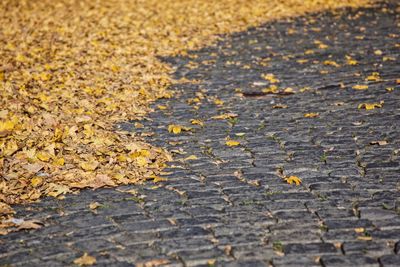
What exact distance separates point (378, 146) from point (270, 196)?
167 cm

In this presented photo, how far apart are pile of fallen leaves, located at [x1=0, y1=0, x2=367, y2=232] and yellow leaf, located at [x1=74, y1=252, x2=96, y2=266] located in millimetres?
1001

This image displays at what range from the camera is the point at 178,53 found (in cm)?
988

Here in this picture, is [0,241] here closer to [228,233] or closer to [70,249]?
[70,249]

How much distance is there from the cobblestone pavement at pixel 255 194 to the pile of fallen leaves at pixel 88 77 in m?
0.33

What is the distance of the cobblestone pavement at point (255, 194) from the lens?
11.4 ft

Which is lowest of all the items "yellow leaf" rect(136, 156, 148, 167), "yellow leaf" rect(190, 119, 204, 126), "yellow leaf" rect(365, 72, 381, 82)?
"yellow leaf" rect(136, 156, 148, 167)

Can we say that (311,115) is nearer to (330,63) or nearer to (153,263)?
(330,63)

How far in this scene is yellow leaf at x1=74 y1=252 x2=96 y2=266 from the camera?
3.38 metres

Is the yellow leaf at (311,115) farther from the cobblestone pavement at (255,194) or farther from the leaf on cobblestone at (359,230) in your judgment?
the leaf on cobblestone at (359,230)

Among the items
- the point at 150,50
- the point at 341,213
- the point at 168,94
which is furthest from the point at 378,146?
the point at 150,50

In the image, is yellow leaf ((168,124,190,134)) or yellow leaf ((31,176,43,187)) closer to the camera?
yellow leaf ((31,176,43,187))

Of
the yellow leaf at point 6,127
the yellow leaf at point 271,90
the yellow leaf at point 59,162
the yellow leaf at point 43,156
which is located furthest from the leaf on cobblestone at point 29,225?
the yellow leaf at point 271,90

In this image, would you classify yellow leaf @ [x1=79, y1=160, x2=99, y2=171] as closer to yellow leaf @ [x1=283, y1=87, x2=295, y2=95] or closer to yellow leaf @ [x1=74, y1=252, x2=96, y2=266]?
yellow leaf @ [x1=74, y1=252, x2=96, y2=266]

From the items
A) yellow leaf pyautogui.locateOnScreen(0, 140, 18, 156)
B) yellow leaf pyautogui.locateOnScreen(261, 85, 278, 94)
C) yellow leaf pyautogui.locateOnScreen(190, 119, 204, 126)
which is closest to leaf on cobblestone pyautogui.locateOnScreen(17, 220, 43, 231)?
yellow leaf pyautogui.locateOnScreen(0, 140, 18, 156)
